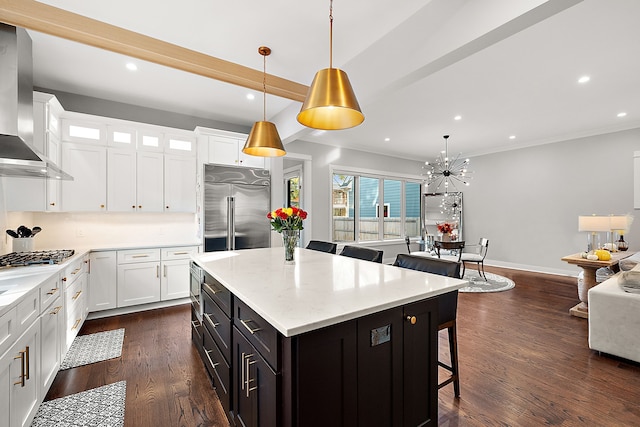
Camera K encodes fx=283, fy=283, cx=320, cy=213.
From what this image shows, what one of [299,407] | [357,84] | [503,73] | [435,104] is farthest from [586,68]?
[299,407]

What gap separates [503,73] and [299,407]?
3863mm

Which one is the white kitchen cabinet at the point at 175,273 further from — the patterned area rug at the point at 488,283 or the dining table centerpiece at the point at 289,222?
the patterned area rug at the point at 488,283

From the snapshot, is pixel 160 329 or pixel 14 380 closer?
pixel 14 380

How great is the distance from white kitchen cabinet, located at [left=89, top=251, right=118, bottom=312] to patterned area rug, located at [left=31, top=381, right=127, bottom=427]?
1669mm

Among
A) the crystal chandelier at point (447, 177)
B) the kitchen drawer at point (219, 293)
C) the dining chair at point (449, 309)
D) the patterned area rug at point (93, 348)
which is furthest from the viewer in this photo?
the crystal chandelier at point (447, 177)

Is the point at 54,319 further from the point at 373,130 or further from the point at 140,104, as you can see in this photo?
the point at 373,130

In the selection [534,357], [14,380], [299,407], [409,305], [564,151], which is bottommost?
[534,357]

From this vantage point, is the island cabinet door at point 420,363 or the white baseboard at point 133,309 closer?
the island cabinet door at point 420,363

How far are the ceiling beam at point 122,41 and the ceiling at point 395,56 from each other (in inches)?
3.8

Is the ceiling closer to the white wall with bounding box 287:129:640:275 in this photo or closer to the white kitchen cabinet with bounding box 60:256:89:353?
the white wall with bounding box 287:129:640:275

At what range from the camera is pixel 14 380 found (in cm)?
146

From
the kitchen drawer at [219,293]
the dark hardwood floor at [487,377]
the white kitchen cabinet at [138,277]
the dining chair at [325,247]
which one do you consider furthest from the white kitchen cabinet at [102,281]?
the dining chair at [325,247]

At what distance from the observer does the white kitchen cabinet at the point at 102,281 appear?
3.38 meters

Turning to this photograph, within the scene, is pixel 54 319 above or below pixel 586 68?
below
